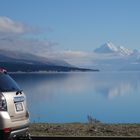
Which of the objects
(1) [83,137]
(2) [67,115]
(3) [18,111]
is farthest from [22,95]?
(2) [67,115]

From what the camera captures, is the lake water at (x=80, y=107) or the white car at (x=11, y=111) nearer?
the white car at (x=11, y=111)

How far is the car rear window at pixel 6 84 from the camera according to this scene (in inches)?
444

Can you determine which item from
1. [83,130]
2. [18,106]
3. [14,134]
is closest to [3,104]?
[18,106]

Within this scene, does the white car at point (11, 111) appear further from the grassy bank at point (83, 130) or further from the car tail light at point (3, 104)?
the grassy bank at point (83, 130)

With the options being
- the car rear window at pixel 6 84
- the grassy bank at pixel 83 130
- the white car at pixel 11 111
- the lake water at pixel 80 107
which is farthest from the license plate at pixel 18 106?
the lake water at pixel 80 107

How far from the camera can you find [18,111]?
1142 centimetres

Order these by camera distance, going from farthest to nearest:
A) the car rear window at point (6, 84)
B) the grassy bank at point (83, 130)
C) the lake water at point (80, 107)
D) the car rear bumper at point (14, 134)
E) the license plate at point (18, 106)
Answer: the lake water at point (80, 107) → the grassy bank at point (83, 130) → the license plate at point (18, 106) → the car rear window at point (6, 84) → the car rear bumper at point (14, 134)

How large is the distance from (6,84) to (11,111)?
2.02 ft

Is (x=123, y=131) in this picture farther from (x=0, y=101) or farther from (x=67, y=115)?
(x=67, y=115)

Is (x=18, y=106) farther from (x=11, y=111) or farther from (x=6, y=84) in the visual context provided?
(x=6, y=84)

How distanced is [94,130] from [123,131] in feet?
2.64

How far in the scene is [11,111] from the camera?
36.6ft

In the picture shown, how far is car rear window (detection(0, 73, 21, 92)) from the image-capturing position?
1127cm

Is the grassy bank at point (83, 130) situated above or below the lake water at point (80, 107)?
below
